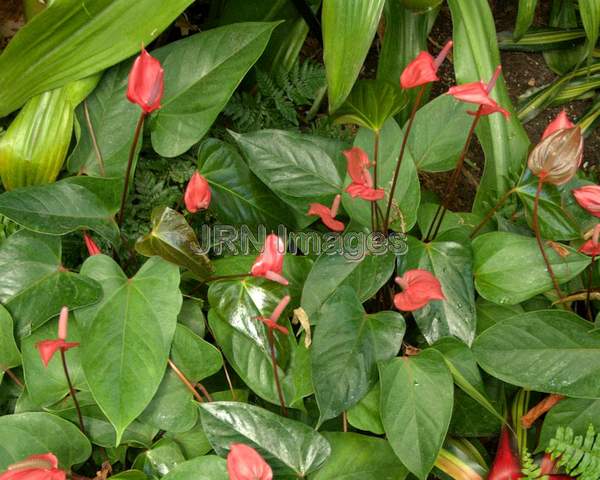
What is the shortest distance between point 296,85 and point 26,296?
666 mm

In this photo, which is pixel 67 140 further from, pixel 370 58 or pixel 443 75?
pixel 443 75

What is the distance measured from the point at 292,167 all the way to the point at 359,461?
18.7 inches

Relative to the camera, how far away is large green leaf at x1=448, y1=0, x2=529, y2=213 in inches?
50.3

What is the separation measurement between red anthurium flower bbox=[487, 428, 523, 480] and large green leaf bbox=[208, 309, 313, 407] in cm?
31

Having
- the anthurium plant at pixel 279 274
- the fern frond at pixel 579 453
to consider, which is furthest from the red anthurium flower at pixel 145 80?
the fern frond at pixel 579 453

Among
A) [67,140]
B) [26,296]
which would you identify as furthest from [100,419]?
[67,140]

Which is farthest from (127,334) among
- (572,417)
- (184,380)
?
(572,417)

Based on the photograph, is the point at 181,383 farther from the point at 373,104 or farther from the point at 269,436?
the point at 373,104

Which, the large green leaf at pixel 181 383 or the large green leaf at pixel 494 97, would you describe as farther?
the large green leaf at pixel 494 97

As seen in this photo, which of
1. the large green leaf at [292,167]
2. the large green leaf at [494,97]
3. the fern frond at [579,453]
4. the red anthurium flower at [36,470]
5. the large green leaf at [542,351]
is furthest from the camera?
the large green leaf at [494,97]

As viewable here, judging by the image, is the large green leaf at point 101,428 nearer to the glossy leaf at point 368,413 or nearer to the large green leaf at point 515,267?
the glossy leaf at point 368,413

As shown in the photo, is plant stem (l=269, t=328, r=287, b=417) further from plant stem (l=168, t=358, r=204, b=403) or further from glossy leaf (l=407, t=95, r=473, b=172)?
glossy leaf (l=407, t=95, r=473, b=172)

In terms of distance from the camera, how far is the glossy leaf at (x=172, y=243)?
1.06 metres

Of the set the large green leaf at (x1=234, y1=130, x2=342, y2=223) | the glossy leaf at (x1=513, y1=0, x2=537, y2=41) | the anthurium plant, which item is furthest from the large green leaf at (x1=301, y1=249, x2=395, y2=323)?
the glossy leaf at (x1=513, y1=0, x2=537, y2=41)
